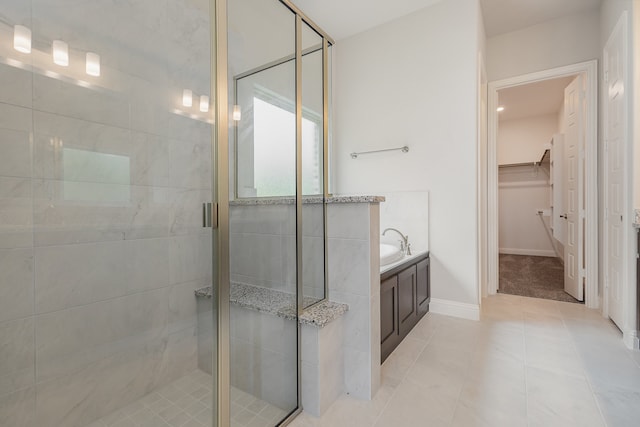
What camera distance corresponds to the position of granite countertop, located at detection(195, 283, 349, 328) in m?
1.39

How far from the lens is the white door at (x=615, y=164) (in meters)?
2.28

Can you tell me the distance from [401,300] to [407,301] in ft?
0.49

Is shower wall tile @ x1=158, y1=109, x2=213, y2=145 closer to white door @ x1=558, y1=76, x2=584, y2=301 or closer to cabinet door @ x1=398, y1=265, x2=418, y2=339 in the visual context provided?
cabinet door @ x1=398, y1=265, x2=418, y2=339

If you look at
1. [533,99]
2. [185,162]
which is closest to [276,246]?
[185,162]

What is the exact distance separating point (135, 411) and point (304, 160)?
1.45 metres

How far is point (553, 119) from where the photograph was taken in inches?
219

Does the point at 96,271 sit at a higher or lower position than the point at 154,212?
lower

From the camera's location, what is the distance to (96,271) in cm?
143

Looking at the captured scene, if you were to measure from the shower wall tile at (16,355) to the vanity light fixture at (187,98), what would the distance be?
4.02 feet

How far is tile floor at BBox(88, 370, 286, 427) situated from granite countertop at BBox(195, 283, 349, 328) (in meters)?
0.34

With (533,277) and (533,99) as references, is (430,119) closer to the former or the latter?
(533,277)

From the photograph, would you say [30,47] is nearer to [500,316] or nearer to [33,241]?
[33,241]

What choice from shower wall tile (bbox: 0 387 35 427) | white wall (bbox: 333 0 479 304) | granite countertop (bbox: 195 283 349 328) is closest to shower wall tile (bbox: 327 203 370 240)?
granite countertop (bbox: 195 283 349 328)

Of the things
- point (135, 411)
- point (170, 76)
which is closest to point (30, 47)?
point (170, 76)
